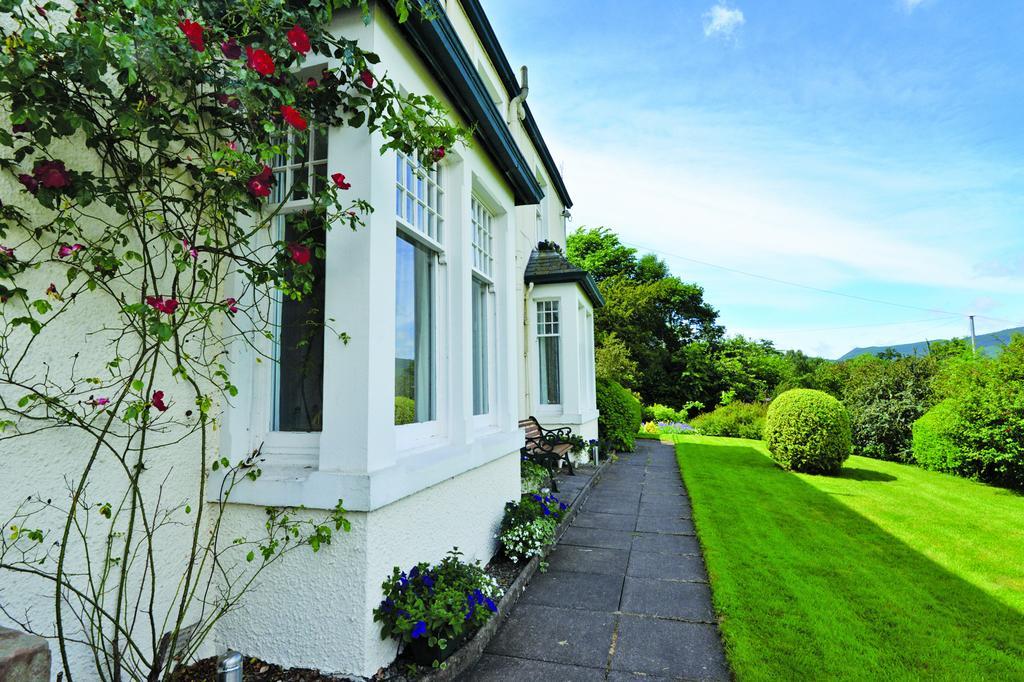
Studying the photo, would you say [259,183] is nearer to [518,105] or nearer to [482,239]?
[482,239]

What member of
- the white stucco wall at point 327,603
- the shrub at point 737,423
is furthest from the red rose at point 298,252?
the shrub at point 737,423

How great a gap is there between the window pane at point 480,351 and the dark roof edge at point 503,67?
5228 millimetres

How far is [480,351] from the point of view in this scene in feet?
15.7

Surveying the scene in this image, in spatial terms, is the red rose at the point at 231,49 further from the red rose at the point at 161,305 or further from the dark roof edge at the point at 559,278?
the dark roof edge at the point at 559,278

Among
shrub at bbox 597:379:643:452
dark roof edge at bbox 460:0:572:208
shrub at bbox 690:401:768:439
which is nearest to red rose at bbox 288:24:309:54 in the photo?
dark roof edge at bbox 460:0:572:208

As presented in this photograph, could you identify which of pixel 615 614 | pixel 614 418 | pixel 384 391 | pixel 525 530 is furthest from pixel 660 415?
pixel 384 391

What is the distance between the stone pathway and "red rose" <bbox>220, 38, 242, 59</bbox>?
3.47m

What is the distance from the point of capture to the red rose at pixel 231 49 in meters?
2.16

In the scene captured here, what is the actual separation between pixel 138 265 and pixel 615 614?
386 cm

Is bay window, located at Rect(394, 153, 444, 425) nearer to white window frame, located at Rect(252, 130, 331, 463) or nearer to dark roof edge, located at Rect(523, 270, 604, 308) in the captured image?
white window frame, located at Rect(252, 130, 331, 463)

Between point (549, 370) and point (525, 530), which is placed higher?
point (549, 370)

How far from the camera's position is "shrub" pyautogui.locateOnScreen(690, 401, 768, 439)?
17.2 metres

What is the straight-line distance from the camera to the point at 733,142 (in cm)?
1270

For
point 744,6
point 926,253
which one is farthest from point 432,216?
point 926,253
